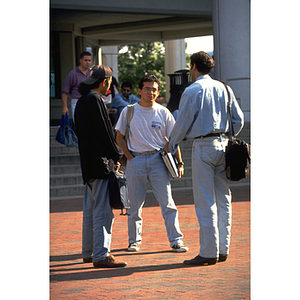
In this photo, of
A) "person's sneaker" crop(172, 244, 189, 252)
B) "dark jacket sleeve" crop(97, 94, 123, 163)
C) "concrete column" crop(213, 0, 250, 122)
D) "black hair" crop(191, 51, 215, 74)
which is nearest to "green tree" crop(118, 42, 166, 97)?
"concrete column" crop(213, 0, 250, 122)

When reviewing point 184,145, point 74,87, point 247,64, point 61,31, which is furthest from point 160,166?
point 61,31

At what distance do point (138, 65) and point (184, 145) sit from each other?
30.9 metres

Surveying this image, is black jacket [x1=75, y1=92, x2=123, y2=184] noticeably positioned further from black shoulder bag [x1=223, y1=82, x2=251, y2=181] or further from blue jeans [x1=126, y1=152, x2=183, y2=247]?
black shoulder bag [x1=223, y1=82, x2=251, y2=181]

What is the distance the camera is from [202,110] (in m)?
4.64

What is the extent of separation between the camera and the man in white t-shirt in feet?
17.6

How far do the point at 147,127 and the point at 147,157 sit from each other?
34cm

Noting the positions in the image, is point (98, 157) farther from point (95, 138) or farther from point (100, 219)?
point (100, 219)

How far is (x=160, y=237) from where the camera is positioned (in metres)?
6.04

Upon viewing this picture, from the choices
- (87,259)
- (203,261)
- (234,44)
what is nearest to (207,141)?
(203,261)

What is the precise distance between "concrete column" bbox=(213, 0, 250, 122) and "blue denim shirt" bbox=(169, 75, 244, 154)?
30.4 feet

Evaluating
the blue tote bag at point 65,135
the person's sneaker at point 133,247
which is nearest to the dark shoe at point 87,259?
the person's sneaker at point 133,247

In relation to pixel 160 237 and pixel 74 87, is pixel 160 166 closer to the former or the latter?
pixel 160 237

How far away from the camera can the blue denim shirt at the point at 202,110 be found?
464cm

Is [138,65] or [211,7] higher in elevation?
[138,65]
